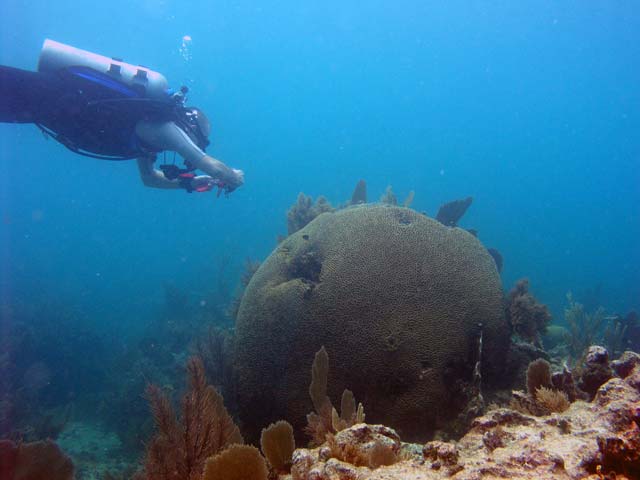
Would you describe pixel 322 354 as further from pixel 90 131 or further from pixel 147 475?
pixel 90 131

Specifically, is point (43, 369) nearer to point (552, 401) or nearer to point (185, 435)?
point (185, 435)

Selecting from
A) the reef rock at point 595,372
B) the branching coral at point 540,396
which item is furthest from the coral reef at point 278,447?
the reef rock at point 595,372

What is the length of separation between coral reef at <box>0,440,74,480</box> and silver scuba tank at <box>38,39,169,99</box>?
4.79 m

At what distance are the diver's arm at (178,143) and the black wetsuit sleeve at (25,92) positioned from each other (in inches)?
49.6

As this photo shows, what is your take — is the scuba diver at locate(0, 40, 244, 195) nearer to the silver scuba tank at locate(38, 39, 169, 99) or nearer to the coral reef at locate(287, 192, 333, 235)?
the silver scuba tank at locate(38, 39, 169, 99)

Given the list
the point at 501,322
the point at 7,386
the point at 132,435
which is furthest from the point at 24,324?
the point at 501,322

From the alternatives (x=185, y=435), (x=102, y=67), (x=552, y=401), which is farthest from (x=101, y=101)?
(x=552, y=401)

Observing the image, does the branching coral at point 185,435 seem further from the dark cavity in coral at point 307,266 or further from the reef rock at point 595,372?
the reef rock at point 595,372

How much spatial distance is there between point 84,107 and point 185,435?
5.04 metres

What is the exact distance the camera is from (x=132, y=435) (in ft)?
27.8

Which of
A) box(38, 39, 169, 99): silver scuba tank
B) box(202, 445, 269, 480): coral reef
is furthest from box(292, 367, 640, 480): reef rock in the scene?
box(38, 39, 169, 99): silver scuba tank

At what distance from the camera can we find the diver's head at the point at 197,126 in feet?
19.4

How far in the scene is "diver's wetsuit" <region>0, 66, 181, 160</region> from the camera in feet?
17.2

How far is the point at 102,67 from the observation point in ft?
18.6
